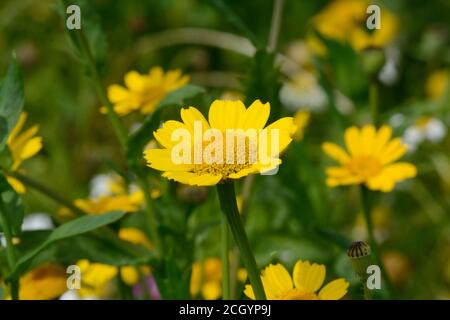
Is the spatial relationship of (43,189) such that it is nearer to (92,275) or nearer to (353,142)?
(92,275)

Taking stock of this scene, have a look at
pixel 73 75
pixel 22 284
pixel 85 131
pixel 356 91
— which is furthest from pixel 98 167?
pixel 22 284

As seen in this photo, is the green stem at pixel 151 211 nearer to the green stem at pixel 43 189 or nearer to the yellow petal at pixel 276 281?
the green stem at pixel 43 189

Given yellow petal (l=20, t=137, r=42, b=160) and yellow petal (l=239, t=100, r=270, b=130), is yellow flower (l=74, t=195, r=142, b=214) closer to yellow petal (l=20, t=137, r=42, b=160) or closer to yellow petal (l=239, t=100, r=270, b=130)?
yellow petal (l=20, t=137, r=42, b=160)

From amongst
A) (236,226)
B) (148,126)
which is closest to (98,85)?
(148,126)

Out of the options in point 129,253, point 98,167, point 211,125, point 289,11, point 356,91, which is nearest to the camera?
point 211,125

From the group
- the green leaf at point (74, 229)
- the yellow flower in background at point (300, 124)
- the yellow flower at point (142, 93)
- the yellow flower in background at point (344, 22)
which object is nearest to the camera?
the green leaf at point (74, 229)

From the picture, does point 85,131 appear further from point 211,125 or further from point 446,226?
point 211,125

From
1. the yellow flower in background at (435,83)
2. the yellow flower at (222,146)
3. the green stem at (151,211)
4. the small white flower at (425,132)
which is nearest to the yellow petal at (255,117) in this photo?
the yellow flower at (222,146)
